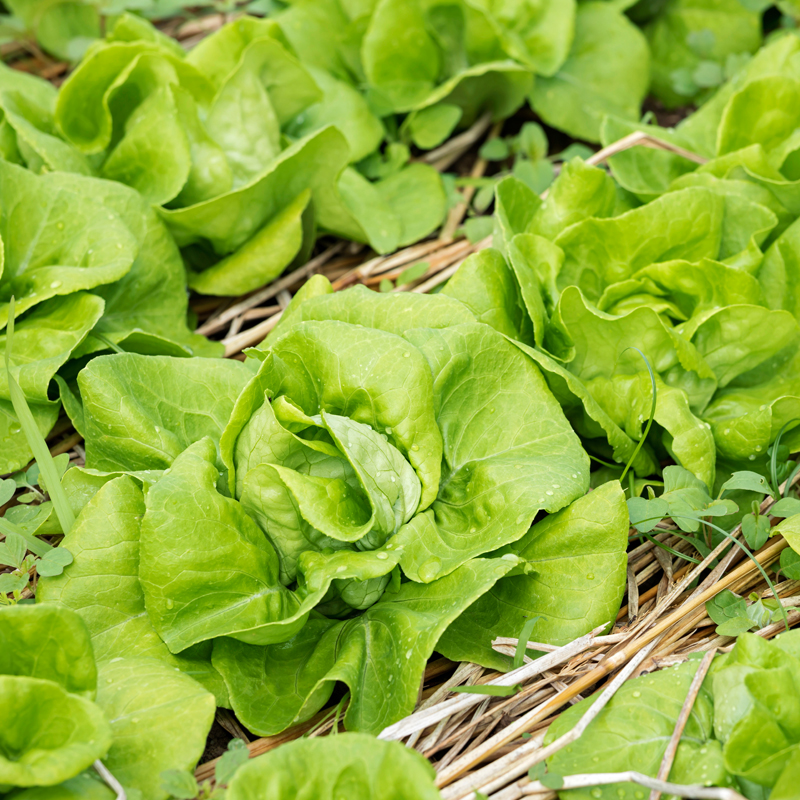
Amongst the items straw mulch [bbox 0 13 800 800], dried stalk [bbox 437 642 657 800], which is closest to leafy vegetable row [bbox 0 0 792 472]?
straw mulch [bbox 0 13 800 800]

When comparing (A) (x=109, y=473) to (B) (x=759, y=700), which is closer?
(B) (x=759, y=700)

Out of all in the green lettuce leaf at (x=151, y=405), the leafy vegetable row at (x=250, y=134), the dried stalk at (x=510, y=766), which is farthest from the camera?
the leafy vegetable row at (x=250, y=134)

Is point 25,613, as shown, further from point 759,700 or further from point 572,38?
point 572,38

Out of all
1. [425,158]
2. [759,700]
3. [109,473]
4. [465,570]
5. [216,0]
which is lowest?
[759,700]

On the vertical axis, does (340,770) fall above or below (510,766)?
above

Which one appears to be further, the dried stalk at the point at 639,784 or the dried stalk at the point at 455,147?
the dried stalk at the point at 455,147

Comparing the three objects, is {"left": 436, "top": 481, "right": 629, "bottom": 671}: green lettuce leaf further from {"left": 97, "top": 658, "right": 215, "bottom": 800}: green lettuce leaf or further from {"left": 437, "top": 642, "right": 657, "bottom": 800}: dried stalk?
{"left": 97, "top": 658, "right": 215, "bottom": 800}: green lettuce leaf

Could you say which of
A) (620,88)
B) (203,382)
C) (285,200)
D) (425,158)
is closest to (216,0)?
(425,158)

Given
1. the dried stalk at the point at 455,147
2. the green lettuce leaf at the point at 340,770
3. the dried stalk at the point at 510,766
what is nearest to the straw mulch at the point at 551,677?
the dried stalk at the point at 510,766

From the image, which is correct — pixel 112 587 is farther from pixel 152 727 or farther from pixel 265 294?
pixel 265 294

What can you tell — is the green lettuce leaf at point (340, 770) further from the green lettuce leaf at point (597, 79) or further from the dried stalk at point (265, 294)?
the green lettuce leaf at point (597, 79)

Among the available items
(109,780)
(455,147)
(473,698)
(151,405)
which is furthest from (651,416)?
(455,147)
